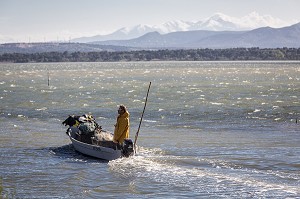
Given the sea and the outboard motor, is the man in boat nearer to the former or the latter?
the outboard motor

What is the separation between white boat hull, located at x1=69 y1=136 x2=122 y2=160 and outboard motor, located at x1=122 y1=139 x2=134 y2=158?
0.76ft

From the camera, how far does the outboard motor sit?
25.5 metres

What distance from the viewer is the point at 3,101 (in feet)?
202

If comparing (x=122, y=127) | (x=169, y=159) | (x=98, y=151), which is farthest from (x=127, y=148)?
(x=169, y=159)

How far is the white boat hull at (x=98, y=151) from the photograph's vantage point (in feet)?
→ 84.8

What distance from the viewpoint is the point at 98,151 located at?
26.5 metres

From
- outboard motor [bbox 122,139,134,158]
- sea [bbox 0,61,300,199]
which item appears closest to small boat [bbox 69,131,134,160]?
outboard motor [bbox 122,139,134,158]

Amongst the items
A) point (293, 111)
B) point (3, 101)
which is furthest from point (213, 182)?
point (3, 101)

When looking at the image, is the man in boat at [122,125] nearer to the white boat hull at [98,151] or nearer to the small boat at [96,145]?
the small boat at [96,145]

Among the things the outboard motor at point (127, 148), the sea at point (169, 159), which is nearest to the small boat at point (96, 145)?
the outboard motor at point (127, 148)

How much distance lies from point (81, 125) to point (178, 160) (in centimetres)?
586

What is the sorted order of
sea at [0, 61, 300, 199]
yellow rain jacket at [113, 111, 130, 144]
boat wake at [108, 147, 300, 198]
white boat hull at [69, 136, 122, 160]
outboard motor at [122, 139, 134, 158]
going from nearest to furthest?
boat wake at [108, 147, 300, 198] → sea at [0, 61, 300, 199] → outboard motor at [122, 139, 134, 158] → white boat hull at [69, 136, 122, 160] → yellow rain jacket at [113, 111, 130, 144]

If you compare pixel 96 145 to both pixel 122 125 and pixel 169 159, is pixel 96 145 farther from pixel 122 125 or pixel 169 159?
pixel 169 159

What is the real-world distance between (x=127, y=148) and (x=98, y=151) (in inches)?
65.5
